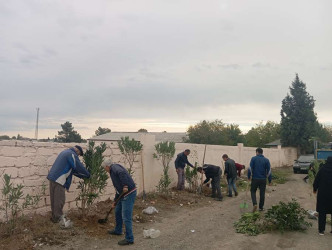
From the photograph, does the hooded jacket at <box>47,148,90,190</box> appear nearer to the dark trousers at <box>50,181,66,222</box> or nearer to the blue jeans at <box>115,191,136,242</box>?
the dark trousers at <box>50,181,66,222</box>

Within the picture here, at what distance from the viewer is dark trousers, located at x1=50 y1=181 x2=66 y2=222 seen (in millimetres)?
6848

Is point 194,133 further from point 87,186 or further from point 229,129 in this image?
point 87,186

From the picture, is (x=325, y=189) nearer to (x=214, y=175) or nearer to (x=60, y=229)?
(x=214, y=175)

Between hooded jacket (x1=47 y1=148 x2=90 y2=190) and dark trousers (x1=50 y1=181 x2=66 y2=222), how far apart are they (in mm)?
108

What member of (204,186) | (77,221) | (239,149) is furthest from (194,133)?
(77,221)

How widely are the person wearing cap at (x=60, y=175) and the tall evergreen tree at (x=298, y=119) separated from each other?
33116 mm

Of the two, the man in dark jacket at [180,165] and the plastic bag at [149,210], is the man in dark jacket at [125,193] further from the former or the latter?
the man in dark jacket at [180,165]

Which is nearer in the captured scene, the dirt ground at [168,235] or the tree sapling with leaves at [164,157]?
the dirt ground at [168,235]

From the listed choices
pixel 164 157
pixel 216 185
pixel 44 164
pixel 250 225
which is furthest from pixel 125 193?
pixel 216 185

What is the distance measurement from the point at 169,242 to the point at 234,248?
1.25 meters

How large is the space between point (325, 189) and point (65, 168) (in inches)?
216

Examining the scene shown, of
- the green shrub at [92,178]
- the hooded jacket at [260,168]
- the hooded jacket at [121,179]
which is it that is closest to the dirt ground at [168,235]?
the green shrub at [92,178]

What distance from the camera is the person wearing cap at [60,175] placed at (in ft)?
22.5

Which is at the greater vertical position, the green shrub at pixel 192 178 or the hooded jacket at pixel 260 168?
the hooded jacket at pixel 260 168
